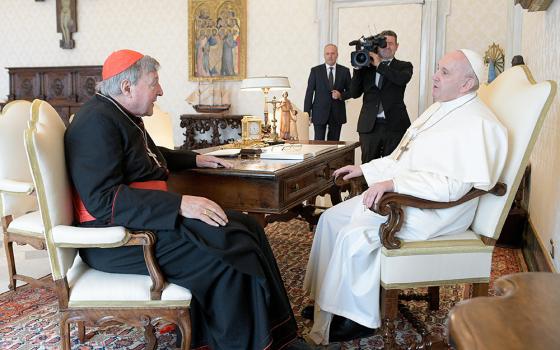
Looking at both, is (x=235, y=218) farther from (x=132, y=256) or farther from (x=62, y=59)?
(x=62, y=59)

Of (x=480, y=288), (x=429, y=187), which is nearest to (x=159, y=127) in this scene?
(x=429, y=187)

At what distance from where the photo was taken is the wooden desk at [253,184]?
8.27 feet

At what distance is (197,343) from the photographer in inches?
82.4

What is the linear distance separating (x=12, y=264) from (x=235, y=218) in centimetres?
178

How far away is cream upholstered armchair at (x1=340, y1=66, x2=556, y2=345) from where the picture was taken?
2225 mm

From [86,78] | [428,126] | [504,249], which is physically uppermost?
[86,78]

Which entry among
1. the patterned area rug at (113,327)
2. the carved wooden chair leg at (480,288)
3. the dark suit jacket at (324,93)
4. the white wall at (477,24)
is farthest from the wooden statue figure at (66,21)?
the carved wooden chair leg at (480,288)

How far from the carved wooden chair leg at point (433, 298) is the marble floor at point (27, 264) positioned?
259cm

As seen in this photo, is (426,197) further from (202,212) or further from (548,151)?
(548,151)

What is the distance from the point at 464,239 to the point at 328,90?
4.59 meters

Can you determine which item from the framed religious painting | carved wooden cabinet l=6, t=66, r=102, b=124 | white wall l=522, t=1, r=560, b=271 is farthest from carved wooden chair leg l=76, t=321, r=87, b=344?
carved wooden cabinet l=6, t=66, r=102, b=124

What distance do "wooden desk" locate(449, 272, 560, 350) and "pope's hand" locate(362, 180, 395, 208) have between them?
1329mm

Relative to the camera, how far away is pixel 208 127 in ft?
28.3

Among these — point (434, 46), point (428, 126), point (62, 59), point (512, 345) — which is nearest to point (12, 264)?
point (428, 126)
